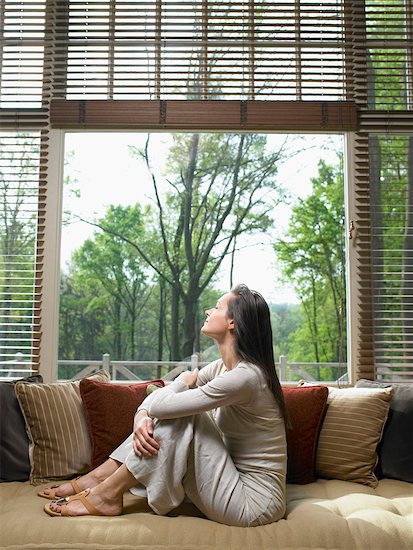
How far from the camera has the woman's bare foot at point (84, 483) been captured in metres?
2.32

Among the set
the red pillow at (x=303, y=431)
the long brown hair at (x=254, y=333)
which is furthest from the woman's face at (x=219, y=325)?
the red pillow at (x=303, y=431)

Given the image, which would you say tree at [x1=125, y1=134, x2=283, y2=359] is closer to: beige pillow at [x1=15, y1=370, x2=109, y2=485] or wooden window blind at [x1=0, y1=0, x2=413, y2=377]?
wooden window blind at [x1=0, y1=0, x2=413, y2=377]

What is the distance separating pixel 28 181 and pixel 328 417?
2.04 m

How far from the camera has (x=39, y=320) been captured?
3.28m

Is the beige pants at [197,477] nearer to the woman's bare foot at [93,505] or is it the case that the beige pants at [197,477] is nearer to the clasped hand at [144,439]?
the clasped hand at [144,439]

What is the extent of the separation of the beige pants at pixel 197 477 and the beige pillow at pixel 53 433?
21.2 inches

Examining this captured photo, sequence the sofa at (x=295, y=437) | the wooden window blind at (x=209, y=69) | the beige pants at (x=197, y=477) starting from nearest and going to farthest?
the beige pants at (x=197, y=477) < the sofa at (x=295, y=437) < the wooden window blind at (x=209, y=69)

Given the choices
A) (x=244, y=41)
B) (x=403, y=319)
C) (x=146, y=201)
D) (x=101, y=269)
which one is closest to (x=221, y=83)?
(x=244, y=41)

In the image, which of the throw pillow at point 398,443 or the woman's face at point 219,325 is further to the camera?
the throw pillow at point 398,443

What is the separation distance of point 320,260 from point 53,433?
2.01m

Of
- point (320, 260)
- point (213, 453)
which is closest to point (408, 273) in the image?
point (320, 260)

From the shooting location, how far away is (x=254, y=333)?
2.32 m

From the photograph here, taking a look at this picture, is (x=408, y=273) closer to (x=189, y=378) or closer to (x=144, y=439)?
(x=189, y=378)

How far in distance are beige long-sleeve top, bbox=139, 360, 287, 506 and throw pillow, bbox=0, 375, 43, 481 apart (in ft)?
2.22
